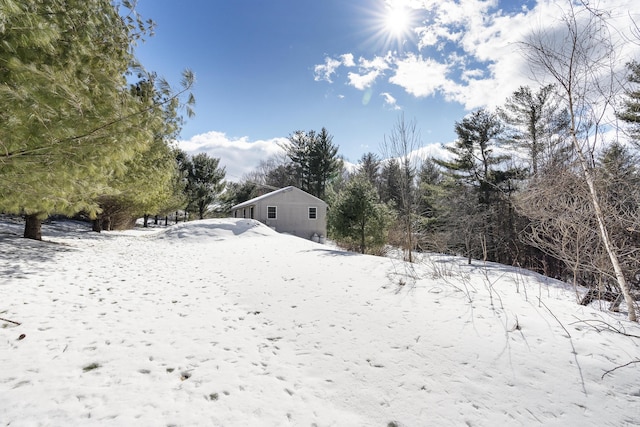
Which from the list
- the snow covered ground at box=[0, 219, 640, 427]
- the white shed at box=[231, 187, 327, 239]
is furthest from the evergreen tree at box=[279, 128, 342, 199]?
the snow covered ground at box=[0, 219, 640, 427]

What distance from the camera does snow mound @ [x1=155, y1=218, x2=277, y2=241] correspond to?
500 inches

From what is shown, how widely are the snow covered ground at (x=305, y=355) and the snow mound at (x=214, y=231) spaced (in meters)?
7.52

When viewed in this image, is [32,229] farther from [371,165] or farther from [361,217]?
[371,165]

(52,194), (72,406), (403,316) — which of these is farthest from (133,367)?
(52,194)

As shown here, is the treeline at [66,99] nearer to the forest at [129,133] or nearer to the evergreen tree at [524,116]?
the forest at [129,133]

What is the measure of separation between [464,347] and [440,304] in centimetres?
109

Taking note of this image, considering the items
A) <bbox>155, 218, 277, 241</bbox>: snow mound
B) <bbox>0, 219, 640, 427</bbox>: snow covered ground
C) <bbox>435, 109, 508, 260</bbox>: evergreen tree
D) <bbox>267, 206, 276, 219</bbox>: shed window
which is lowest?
<bbox>0, 219, 640, 427</bbox>: snow covered ground

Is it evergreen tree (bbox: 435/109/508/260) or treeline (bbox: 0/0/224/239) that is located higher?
evergreen tree (bbox: 435/109/508/260)

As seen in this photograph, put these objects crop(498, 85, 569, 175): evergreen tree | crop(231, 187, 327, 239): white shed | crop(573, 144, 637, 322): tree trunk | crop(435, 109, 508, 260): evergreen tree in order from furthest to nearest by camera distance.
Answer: crop(231, 187, 327, 239): white shed, crop(435, 109, 508, 260): evergreen tree, crop(498, 85, 569, 175): evergreen tree, crop(573, 144, 637, 322): tree trunk

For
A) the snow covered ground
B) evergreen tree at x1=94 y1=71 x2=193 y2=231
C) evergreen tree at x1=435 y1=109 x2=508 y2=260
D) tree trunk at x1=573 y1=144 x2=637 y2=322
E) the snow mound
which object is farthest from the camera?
evergreen tree at x1=435 y1=109 x2=508 y2=260

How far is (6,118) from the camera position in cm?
312

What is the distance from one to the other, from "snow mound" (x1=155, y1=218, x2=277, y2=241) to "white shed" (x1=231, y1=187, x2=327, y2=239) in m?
6.37

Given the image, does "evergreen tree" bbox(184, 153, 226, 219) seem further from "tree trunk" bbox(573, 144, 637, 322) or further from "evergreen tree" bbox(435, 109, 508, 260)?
"tree trunk" bbox(573, 144, 637, 322)

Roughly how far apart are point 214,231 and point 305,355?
463 inches
